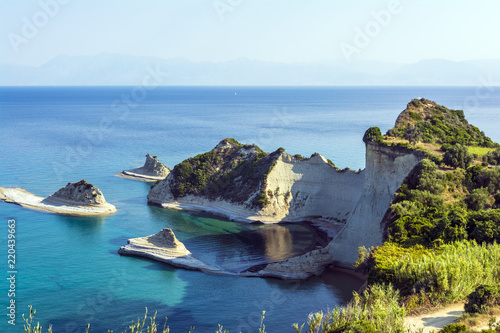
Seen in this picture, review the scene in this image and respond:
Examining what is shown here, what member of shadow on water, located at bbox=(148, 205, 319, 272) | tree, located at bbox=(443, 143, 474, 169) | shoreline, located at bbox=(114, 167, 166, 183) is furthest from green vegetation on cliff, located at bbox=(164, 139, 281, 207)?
tree, located at bbox=(443, 143, 474, 169)

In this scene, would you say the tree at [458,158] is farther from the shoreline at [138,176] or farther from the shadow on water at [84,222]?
the shoreline at [138,176]

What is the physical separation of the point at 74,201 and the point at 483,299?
5450 centimetres

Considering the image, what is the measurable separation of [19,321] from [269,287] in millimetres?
18966

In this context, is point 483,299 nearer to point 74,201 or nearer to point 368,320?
point 368,320

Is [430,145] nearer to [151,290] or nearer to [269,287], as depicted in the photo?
[269,287]

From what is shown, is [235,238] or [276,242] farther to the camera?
[235,238]

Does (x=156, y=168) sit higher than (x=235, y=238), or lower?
higher

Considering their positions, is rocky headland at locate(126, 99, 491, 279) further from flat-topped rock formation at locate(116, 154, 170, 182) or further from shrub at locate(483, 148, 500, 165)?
flat-topped rock formation at locate(116, 154, 170, 182)

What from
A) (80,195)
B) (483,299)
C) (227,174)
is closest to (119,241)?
(80,195)

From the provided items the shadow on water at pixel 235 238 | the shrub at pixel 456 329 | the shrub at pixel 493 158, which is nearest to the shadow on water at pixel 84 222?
the shadow on water at pixel 235 238

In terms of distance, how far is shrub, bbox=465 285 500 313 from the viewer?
2338 cm

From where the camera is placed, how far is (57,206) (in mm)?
66312

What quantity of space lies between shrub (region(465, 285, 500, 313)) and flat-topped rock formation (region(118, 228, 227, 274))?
92.2ft

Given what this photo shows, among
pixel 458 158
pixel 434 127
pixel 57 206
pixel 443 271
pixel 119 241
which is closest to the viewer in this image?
pixel 443 271
